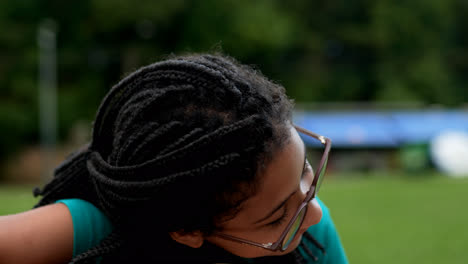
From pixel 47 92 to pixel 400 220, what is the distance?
65.6 feet

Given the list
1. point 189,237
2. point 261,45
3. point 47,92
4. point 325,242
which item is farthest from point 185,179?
point 261,45

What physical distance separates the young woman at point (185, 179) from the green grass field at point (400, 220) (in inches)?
122

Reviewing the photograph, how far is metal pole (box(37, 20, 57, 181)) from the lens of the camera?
22.9 m

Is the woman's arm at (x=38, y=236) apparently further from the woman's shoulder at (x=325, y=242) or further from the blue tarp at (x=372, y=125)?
the blue tarp at (x=372, y=125)

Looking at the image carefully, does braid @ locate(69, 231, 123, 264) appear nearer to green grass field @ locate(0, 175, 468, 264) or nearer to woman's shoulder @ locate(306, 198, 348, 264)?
woman's shoulder @ locate(306, 198, 348, 264)

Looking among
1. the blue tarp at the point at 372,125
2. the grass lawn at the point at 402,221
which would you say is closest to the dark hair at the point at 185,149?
the grass lawn at the point at 402,221

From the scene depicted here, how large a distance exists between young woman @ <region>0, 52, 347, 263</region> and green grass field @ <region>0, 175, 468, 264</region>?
309cm

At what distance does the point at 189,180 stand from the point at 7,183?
24047mm

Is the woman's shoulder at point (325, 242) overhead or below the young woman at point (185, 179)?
below

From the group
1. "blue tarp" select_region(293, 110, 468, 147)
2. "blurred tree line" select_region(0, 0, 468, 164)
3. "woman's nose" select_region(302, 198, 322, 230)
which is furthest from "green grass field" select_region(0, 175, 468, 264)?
"blurred tree line" select_region(0, 0, 468, 164)

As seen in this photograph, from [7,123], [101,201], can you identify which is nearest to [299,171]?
[101,201]

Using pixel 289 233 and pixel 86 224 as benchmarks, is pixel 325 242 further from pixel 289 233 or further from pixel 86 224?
pixel 86 224

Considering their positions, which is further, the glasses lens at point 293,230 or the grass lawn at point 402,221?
the grass lawn at point 402,221

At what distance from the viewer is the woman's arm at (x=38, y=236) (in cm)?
118
